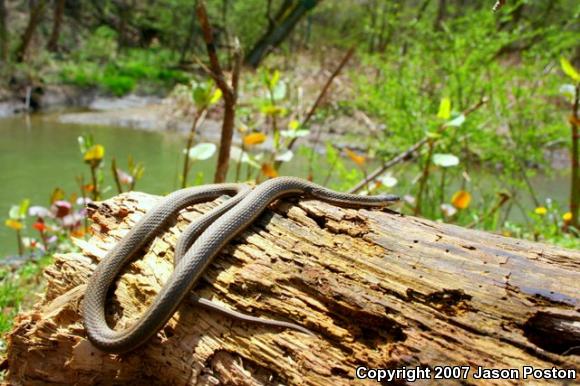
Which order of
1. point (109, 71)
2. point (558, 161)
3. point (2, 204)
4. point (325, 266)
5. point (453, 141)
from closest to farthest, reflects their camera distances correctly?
point (325, 266), point (453, 141), point (2, 204), point (558, 161), point (109, 71)

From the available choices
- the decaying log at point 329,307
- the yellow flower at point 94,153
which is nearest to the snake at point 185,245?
the decaying log at point 329,307

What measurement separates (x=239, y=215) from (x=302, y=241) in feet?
1.23

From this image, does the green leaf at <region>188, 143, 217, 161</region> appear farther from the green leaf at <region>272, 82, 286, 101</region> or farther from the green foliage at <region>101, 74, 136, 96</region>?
the green foliage at <region>101, 74, 136, 96</region>

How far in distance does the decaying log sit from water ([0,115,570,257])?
15.3 ft

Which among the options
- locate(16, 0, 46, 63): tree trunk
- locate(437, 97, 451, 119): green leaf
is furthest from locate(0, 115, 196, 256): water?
locate(16, 0, 46, 63): tree trunk

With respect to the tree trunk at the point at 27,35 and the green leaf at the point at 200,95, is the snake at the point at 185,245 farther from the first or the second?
the tree trunk at the point at 27,35

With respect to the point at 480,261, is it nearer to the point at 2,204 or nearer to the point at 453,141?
the point at 453,141

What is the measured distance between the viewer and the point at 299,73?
18.7 metres

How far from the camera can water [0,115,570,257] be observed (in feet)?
28.4

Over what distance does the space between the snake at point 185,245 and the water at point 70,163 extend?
4.28 m

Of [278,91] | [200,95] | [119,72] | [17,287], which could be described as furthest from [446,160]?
[119,72]

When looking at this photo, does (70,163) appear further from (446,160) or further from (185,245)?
(185,245)

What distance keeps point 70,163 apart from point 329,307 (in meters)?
10.3

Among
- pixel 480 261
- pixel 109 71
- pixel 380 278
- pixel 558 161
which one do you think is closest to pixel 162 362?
pixel 380 278
